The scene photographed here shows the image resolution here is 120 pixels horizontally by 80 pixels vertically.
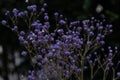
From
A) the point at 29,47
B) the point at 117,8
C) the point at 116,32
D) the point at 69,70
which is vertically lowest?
the point at 69,70

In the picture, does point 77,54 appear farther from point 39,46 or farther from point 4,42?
point 4,42

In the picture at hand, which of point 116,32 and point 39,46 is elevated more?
point 116,32

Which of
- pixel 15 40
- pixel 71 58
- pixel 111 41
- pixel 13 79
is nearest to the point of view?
pixel 71 58

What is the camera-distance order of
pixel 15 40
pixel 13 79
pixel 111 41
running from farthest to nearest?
pixel 13 79 < pixel 15 40 < pixel 111 41

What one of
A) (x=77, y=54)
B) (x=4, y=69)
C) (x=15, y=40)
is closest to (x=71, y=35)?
(x=77, y=54)

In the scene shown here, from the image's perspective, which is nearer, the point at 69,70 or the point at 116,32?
the point at 69,70

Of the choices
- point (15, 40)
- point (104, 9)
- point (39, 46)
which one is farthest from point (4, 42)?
point (39, 46)

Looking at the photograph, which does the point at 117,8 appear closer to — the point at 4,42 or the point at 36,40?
the point at 4,42
